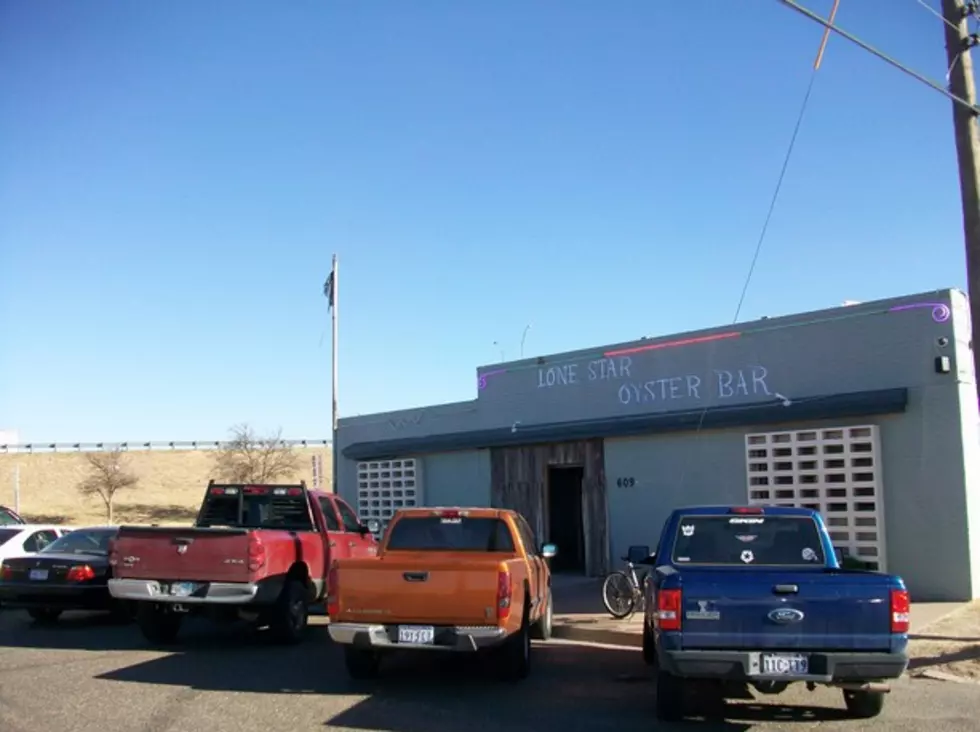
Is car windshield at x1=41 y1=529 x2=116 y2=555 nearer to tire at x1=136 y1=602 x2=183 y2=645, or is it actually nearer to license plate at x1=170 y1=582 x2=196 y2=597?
tire at x1=136 y1=602 x2=183 y2=645

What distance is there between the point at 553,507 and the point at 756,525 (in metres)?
12.0

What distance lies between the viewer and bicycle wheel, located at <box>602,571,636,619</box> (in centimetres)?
1334

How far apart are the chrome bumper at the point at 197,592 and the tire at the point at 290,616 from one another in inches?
23.6

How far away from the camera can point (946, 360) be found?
1400cm

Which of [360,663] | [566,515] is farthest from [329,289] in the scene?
[360,663]

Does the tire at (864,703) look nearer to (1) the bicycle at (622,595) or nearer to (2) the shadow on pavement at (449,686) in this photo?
(2) the shadow on pavement at (449,686)

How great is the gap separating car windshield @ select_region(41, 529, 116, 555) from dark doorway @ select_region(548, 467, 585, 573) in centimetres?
861

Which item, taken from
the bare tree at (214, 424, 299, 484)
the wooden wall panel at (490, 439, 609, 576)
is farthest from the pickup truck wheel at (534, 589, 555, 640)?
the bare tree at (214, 424, 299, 484)

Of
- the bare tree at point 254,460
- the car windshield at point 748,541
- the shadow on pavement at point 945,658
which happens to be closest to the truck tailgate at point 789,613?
the car windshield at point 748,541

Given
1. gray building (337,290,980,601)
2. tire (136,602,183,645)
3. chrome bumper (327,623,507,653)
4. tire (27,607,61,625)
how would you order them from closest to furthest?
chrome bumper (327,623,507,653)
tire (136,602,183,645)
gray building (337,290,980,601)
tire (27,607,61,625)

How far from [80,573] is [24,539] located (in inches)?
153

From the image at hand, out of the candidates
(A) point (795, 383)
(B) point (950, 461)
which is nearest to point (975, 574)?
(B) point (950, 461)

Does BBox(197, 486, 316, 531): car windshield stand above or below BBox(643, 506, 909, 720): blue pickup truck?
above

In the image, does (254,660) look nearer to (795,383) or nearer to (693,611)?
(693,611)
